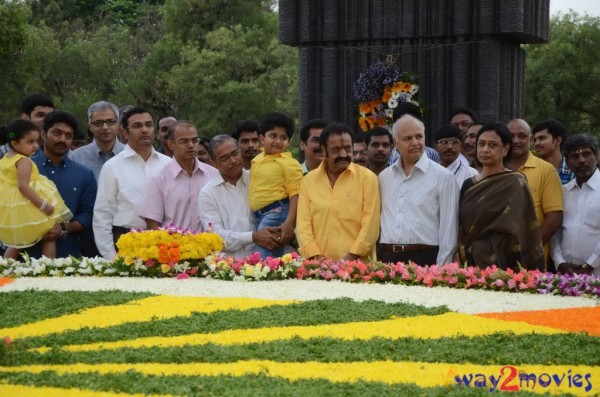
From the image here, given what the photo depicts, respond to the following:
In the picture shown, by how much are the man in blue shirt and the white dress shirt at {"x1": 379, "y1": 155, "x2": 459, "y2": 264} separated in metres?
3.06

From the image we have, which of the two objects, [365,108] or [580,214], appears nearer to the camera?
[580,214]

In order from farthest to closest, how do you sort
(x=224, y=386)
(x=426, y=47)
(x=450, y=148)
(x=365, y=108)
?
(x=426, y=47) < (x=365, y=108) < (x=450, y=148) < (x=224, y=386)

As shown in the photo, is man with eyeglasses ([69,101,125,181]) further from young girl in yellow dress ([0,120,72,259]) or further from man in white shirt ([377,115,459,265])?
man in white shirt ([377,115,459,265])

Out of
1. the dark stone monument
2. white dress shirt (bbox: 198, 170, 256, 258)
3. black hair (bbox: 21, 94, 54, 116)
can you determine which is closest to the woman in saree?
white dress shirt (bbox: 198, 170, 256, 258)

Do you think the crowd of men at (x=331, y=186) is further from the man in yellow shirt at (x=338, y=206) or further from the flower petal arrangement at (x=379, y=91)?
the flower petal arrangement at (x=379, y=91)

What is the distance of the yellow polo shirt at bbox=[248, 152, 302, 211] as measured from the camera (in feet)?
33.2

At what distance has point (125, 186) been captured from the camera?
34.8 ft

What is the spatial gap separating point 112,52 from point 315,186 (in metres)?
39.5

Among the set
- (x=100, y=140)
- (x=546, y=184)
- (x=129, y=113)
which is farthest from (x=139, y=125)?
(x=546, y=184)

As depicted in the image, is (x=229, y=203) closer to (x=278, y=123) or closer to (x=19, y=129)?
(x=278, y=123)

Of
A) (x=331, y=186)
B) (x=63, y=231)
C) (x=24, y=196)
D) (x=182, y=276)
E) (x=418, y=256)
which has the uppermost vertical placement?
(x=331, y=186)

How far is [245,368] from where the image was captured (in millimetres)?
6324

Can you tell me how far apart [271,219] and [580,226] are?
273cm

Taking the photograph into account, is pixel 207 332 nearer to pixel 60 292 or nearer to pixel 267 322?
pixel 267 322
